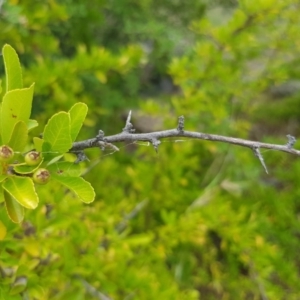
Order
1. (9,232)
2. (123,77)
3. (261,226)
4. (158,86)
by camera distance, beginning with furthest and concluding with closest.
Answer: (158,86) → (123,77) → (261,226) → (9,232)

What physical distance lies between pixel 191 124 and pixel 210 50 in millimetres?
221

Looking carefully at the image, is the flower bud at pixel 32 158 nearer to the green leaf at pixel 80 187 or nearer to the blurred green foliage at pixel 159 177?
the green leaf at pixel 80 187

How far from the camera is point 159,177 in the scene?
1.36 m

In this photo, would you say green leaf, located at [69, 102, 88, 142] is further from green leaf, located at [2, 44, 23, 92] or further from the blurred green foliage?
the blurred green foliage

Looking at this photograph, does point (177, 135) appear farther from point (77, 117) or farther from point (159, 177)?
point (159, 177)

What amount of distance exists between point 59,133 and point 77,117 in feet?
0.10

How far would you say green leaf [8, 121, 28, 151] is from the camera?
1.37ft

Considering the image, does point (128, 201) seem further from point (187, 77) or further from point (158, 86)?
point (158, 86)

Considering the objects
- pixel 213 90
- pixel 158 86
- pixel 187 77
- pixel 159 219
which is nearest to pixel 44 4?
pixel 187 77

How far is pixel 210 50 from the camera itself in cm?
123

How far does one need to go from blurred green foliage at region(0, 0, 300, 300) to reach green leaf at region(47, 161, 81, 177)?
0.64 ft

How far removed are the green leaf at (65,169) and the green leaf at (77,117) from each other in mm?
36

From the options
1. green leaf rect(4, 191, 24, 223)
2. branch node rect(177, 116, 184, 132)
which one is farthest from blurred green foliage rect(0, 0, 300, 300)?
branch node rect(177, 116, 184, 132)

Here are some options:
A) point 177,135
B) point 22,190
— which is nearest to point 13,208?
point 22,190
